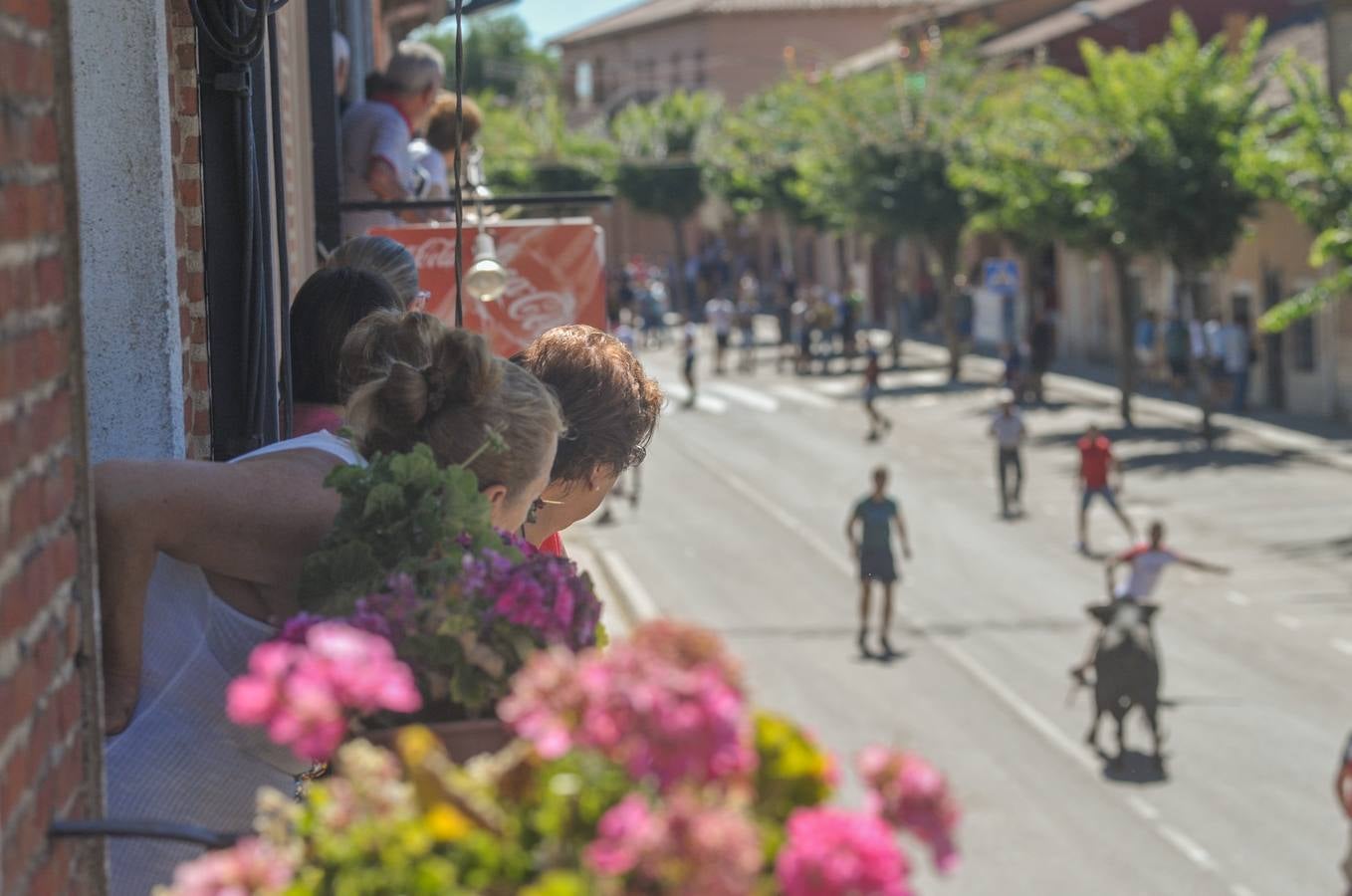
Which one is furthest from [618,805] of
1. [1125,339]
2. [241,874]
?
[1125,339]

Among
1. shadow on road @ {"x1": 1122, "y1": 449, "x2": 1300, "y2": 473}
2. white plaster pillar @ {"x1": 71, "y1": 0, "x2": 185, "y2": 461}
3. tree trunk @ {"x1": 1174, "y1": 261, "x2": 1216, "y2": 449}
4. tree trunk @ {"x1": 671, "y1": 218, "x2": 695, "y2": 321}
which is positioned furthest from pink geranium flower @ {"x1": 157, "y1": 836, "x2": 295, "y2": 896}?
tree trunk @ {"x1": 671, "y1": 218, "x2": 695, "y2": 321}

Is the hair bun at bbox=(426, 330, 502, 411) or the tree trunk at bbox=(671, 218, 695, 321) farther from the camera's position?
the tree trunk at bbox=(671, 218, 695, 321)

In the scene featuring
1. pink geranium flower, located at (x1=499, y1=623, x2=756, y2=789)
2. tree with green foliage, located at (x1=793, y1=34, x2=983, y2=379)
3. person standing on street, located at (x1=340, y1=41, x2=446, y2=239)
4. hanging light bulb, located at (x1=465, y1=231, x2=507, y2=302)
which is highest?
tree with green foliage, located at (x1=793, y1=34, x2=983, y2=379)

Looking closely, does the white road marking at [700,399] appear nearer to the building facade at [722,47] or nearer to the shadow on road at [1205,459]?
the shadow on road at [1205,459]

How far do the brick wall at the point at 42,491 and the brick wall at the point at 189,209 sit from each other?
209cm

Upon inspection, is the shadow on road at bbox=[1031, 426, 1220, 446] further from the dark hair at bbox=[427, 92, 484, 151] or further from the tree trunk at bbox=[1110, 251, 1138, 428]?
the dark hair at bbox=[427, 92, 484, 151]

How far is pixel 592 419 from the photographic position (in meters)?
4.46

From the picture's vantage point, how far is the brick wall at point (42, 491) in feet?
8.20

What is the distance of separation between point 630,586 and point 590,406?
1917 centimetres

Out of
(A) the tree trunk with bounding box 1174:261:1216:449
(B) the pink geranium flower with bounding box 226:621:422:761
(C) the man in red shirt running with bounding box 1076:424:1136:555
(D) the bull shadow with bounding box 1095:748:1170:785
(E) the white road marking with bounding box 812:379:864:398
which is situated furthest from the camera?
(E) the white road marking with bounding box 812:379:864:398

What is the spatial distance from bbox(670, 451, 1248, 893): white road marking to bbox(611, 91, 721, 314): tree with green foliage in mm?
35057

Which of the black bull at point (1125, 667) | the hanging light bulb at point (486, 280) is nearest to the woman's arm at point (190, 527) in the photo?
the hanging light bulb at point (486, 280)

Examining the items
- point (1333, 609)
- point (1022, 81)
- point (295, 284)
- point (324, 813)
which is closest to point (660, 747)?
point (324, 813)

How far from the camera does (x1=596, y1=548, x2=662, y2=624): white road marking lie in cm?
2180
